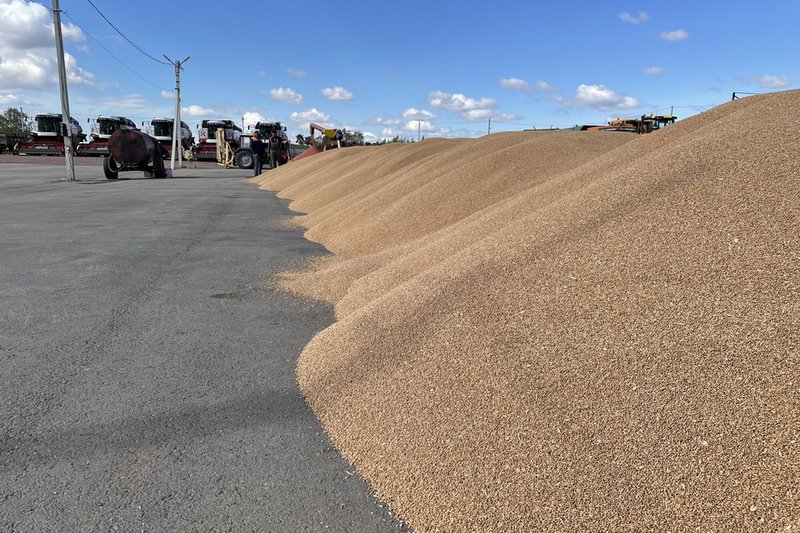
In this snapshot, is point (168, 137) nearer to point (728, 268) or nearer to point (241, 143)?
point (241, 143)

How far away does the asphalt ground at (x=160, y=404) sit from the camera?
2271mm

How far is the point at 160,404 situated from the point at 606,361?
248 centimetres

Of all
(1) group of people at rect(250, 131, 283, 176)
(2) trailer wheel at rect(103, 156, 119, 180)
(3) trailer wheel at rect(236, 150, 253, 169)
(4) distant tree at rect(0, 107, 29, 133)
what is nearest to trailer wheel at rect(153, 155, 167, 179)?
(2) trailer wheel at rect(103, 156, 119, 180)

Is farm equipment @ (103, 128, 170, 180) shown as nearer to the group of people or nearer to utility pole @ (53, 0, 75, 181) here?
utility pole @ (53, 0, 75, 181)

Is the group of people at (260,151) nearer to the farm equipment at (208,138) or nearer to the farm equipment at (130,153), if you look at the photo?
the farm equipment at (130,153)

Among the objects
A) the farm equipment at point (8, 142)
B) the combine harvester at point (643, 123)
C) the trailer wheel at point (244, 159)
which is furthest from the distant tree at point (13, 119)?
the combine harvester at point (643, 123)

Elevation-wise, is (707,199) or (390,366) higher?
(707,199)

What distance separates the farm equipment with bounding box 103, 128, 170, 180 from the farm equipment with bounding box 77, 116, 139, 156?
67.2 ft

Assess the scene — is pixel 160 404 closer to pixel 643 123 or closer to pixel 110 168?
pixel 110 168

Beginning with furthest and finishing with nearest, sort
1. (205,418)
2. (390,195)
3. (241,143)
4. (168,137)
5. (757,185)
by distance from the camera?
(168,137)
(241,143)
(390,195)
(757,185)
(205,418)

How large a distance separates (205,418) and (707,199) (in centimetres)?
330

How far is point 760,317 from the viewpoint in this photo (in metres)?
2.43

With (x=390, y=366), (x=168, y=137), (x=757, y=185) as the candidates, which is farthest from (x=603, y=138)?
(x=168, y=137)

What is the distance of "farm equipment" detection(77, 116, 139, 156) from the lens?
1575 inches
